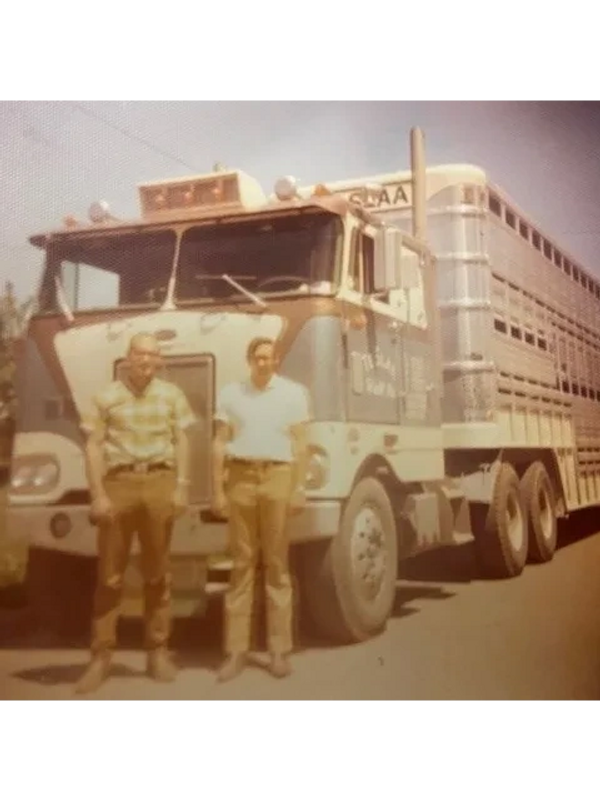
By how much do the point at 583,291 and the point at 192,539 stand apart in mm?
4895

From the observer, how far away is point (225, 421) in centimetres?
433

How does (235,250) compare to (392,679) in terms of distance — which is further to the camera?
(235,250)

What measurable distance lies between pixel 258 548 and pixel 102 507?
2.47 feet

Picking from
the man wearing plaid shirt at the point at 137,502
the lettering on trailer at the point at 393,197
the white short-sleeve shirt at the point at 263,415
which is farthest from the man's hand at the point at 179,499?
the lettering on trailer at the point at 393,197

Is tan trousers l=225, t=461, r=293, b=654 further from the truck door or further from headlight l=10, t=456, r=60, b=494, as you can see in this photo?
headlight l=10, t=456, r=60, b=494

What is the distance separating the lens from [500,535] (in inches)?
239

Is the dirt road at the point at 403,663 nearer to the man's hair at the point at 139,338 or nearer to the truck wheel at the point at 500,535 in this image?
the truck wheel at the point at 500,535

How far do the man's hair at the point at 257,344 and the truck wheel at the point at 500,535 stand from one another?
236 cm

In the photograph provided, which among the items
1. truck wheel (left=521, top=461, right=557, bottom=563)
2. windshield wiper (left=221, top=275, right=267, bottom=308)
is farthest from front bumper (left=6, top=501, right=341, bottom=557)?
truck wheel (left=521, top=461, right=557, bottom=563)
